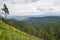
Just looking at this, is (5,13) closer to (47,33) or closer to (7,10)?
(7,10)

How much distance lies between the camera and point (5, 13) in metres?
87.2

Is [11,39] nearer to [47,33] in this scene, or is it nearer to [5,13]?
[47,33]

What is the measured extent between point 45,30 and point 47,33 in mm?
1648

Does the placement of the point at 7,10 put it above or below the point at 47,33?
above

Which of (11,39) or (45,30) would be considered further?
(45,30)

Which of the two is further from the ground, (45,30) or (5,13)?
(5,13)

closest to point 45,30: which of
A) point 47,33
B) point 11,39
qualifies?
point 47,33

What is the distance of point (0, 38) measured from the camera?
1445 centimetres

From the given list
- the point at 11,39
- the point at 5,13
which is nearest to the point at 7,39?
the point at 11,39

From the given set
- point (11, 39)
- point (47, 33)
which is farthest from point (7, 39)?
point (47, 33)

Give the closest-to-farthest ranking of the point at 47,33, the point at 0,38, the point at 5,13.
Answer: the point at 0,38, the point at 47,33, the point at 5,13

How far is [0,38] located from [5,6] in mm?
Answer: 77935

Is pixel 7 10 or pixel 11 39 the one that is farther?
pixel 7 10

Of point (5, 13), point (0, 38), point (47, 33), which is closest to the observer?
point (0, 38)
